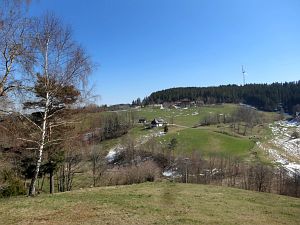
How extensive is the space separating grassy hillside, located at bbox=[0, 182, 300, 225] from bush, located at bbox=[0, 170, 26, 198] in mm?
5952

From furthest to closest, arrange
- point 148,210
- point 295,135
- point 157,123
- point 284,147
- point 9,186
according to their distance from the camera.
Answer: point 157,123
point 295,135
point 284,147
point 9,186
point 148,210

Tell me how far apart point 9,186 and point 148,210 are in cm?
1331

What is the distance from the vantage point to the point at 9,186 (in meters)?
23.9

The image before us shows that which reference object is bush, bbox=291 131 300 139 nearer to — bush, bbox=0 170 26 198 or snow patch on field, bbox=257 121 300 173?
snow patch on field, bbox=257 121 300 173

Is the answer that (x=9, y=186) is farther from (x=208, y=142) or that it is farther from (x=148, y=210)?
(x=208, y=142)

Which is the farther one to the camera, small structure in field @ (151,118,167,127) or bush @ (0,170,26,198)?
small structure in field @ (151,118,167,127)

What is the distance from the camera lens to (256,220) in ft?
47.5

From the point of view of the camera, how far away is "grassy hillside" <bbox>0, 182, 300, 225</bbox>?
13508 mm

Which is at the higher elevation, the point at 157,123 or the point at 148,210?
the point at 148,210

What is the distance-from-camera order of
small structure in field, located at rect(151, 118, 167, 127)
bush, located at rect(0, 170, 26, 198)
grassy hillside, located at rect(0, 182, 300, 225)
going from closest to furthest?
grassy hillside, located at rect(0, 182, 300, 225) → bush, located at rect(0, 170, 26, 198) → small structure in field, located at rect(151, 118, 167, 127)

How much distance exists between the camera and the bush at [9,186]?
23681mm

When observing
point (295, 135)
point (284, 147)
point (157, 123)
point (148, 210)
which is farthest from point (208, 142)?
point (148, 210)

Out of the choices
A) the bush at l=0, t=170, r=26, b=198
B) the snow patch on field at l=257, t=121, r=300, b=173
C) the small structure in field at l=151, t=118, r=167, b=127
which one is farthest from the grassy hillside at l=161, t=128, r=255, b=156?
the bush at l=0, t=170, r=26, b=198

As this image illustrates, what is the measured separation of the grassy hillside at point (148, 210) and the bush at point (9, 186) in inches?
234
